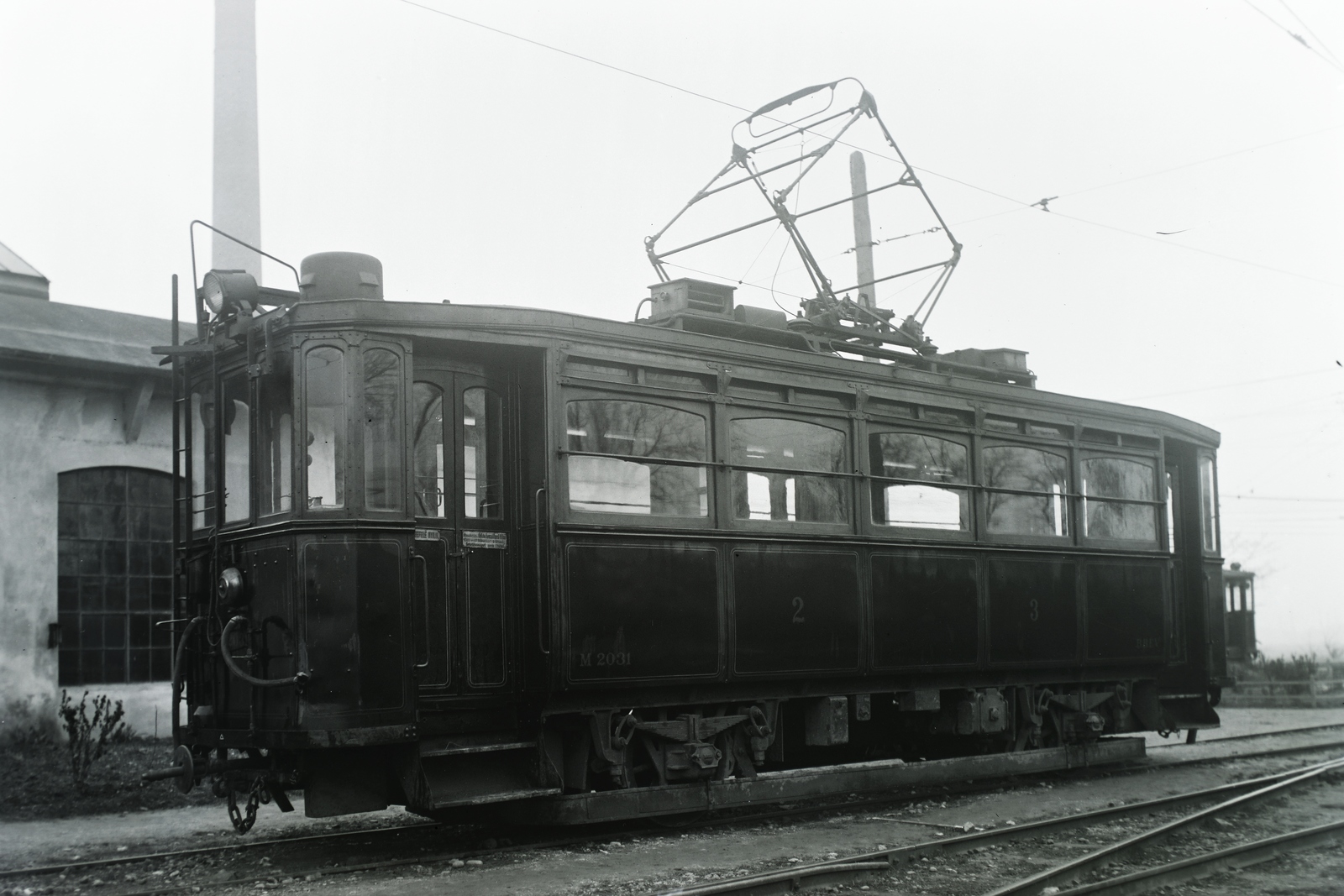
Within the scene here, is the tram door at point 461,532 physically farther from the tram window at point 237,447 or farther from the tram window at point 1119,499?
the tram window at point 1119,499

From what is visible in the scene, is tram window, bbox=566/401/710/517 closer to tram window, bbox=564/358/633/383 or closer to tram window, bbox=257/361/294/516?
tram window, bbox=564/358/633/383

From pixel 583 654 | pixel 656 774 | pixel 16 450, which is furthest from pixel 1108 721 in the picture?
pixel 16 450

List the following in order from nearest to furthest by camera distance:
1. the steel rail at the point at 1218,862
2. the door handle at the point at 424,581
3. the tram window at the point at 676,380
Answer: the steel rail at the point at 1218,862 → the door handle at the point at 424,581 → the tram window at the point at 676,380

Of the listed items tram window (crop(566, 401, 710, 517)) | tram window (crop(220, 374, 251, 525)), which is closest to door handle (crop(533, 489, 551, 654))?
tram window (crop(566, 401, 710, 517))

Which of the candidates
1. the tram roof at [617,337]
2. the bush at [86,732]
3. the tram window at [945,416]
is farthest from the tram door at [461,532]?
the bush at [86,732]

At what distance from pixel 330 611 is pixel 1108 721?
8.46 m

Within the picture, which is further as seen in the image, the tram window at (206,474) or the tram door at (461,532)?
the tram window at (206,474)

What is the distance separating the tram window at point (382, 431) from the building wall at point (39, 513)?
7551 mm

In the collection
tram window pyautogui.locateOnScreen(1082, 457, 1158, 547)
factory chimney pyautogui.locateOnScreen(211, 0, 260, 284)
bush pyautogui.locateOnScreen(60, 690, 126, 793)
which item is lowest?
bush pyautogui.locateOnScreen(60, 690, 126, 793)

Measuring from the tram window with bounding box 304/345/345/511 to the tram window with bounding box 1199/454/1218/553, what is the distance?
9872mm

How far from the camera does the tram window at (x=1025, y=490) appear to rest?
11.2 m

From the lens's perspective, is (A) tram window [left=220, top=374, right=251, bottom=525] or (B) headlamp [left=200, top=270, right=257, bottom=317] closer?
(A) tram window [left=220, top=374, right=251, bottom=525]

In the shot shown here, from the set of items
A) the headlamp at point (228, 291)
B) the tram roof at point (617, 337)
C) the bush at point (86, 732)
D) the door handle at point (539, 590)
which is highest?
the headlamp at point (228, 291)

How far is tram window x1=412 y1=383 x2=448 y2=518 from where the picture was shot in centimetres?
789
